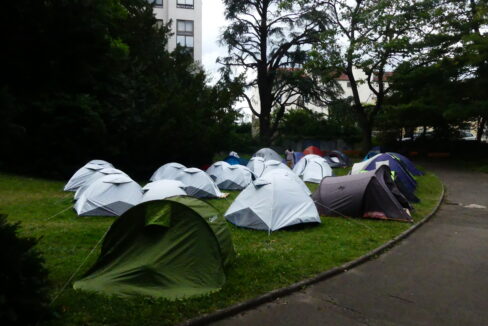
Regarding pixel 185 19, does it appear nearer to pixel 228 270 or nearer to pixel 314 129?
pixel 314 129

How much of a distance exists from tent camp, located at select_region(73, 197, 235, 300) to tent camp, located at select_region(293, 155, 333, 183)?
15.4 m

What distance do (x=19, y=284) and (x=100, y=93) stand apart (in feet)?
58.3

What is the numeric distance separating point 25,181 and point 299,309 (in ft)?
53.1

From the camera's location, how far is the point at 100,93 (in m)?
20.6

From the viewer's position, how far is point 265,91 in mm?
36312

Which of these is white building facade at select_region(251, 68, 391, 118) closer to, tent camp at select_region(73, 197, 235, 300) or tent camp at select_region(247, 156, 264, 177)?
tent camp at select_region(247, 156, 264, 177)

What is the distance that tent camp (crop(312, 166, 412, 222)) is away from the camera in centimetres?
1225

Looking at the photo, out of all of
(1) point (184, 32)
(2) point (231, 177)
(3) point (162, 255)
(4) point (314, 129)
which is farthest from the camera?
(1) point (184, 32)

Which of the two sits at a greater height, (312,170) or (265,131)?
(265,131)

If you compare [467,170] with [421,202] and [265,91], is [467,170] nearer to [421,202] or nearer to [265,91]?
[421,202]

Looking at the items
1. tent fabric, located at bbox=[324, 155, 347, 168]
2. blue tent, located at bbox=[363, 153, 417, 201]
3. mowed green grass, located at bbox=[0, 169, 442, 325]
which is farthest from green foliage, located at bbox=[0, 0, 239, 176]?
blue tent, located at bbox=[363, 153, 417, 201]

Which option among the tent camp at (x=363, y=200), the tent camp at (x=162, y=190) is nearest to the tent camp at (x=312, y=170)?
the tent camp at (x=363, y=200)

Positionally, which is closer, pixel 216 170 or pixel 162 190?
pixel 162 190

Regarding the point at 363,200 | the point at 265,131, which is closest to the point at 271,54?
the point at 265,131
